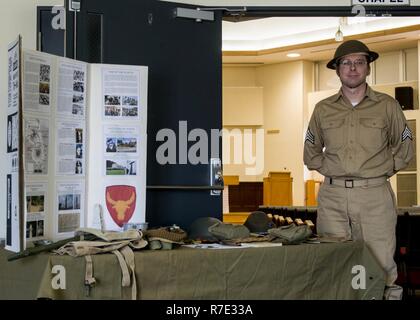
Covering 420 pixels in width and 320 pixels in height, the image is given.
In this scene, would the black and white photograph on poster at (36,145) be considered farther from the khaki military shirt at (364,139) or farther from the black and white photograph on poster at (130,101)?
the khaki military shirt at (364,139)

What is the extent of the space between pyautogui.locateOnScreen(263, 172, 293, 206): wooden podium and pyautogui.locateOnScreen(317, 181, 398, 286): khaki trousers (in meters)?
8.00

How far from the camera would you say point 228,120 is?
1339 centimetres

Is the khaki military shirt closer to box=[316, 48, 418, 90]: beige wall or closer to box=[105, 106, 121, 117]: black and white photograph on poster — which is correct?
box=[105, 106, 121, 117]: black and white photograph on poster

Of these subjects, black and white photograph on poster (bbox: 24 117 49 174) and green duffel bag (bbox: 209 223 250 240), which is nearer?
black and white photograph on poster (bbox: 24 117 49 174)

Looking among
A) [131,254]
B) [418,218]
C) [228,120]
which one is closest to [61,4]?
[131,254]

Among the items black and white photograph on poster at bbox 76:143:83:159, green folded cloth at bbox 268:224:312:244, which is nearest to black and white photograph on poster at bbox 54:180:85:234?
black and white photograph on poster at bbox 76:143:83:159

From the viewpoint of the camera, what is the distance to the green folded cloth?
2.79m

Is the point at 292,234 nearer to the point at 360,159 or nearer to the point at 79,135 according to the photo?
the point at 360,159

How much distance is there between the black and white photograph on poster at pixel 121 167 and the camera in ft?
9.69

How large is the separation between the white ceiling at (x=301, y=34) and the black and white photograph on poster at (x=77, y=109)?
7.75 metres

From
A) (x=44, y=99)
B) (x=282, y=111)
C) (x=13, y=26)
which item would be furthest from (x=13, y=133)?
(x=282, y=111)

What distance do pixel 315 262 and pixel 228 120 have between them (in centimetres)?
1067

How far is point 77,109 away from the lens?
2895mm
